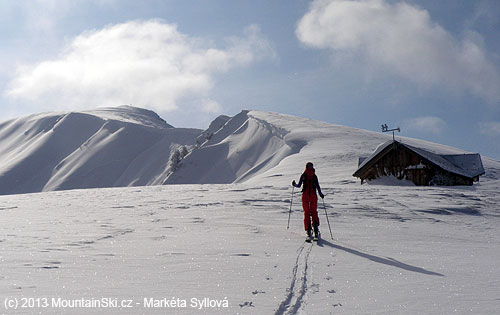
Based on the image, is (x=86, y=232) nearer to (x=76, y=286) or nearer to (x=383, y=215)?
(x=76, y=286)

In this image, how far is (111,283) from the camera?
5.23 m

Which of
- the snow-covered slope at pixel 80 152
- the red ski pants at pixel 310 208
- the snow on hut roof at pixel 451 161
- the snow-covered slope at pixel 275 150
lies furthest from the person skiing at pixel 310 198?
the snow-covered slope at pixel 80 152

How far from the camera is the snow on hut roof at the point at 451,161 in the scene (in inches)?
1172

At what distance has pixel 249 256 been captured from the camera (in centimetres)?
717

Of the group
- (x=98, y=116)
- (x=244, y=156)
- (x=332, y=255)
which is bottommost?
Result: (x=332, y=255)

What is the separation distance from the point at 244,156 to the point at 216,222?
6402 cm

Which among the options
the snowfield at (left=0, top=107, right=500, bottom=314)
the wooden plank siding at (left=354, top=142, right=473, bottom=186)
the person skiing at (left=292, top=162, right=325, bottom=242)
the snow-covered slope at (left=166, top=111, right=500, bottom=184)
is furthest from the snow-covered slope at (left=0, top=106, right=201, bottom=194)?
the person skiing at (left=292, top=162, right=325, bottom=242)

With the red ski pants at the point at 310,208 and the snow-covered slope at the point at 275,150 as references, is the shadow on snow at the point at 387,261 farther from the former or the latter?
the snow-covered slope at the point at 275,150

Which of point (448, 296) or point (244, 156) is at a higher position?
point (244, 156)

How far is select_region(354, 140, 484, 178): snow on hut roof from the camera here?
29766 mm

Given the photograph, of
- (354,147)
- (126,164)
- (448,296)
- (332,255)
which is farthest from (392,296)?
(126,164)

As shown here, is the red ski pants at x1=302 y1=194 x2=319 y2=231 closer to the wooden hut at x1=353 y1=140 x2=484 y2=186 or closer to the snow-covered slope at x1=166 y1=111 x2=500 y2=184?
the wooden hut at x1=353 y1=140 x2=484 y2=186

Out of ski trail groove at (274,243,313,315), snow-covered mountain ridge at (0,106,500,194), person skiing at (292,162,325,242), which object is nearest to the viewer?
ski trail groove at (274,243,313,315)

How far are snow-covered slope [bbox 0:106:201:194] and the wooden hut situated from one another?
7118cm
